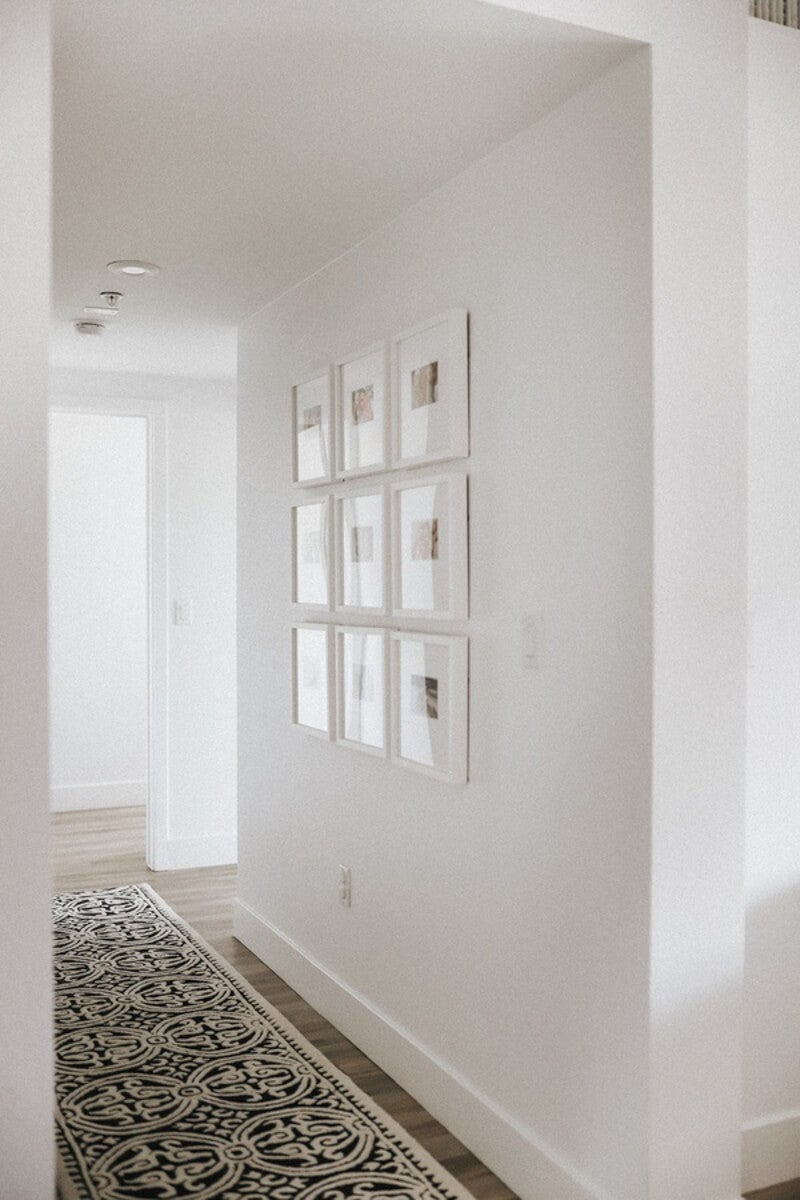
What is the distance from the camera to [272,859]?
409cm

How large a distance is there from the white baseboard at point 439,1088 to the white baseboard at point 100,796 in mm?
3186

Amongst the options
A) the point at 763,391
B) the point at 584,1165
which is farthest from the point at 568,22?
the point at 584,1165

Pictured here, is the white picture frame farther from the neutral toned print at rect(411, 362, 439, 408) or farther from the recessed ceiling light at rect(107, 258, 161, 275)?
the recessed ceiling light at rect(107, 258, 161, 275)

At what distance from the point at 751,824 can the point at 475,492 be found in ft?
3.13

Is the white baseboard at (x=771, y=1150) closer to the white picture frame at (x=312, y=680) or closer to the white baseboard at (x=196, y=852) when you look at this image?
the white picture frame at (x=312, y=680)

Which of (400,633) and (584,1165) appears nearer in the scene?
(584,1165)

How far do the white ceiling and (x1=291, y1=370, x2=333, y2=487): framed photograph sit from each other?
1.21 ft

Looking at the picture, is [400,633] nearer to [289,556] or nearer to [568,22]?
[289,556]

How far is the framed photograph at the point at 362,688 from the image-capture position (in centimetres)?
321

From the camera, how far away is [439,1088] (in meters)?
2.88

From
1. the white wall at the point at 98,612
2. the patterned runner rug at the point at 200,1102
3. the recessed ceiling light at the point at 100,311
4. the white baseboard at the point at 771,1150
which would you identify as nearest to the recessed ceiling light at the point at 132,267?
the recessed ceiling light at the point at 100,311

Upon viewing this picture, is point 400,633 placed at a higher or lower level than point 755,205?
lower

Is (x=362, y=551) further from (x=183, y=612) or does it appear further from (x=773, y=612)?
(x=183, y=612)

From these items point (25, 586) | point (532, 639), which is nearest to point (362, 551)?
point (532, 639)
